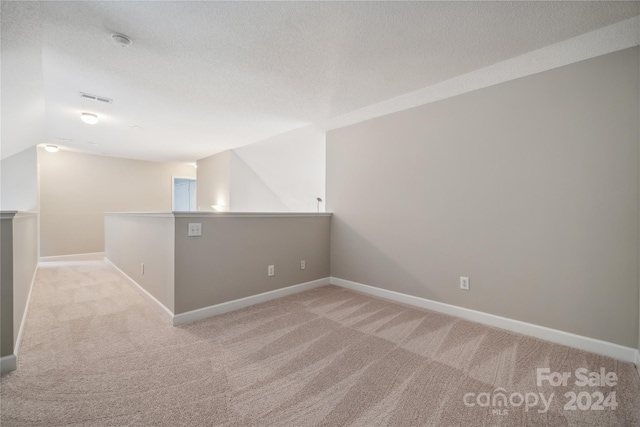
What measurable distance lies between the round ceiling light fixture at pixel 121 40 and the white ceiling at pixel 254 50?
0.04 m

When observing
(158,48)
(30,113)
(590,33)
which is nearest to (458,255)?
(590,33)

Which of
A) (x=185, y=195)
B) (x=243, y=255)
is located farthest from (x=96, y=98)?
(x=185, y=195)

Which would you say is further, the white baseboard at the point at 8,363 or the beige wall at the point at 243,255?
the beige wall at the point at 243,255

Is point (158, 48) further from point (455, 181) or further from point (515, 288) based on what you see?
point (515, 288)

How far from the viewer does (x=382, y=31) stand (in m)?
2.04

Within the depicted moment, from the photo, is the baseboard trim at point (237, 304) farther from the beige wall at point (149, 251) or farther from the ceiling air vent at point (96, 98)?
the ceiling air vent at point (96, 98)

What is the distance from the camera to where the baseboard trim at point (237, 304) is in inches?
98.9

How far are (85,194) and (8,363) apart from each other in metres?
5.72

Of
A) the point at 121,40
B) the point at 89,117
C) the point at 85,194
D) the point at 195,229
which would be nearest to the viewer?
the point at 121,40

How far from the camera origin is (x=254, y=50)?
7.54 feet

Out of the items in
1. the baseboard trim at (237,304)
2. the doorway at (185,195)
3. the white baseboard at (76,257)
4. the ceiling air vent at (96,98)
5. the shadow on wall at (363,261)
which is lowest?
the white baseboard at (76,257)

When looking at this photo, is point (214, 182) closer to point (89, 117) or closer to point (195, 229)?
point (89, 117)

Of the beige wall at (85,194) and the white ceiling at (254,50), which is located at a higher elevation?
the white ceiling at (254,50)

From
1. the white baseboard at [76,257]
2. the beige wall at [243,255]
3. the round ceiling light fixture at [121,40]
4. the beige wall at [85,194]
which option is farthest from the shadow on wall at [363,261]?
the beige wall at [85,194]
